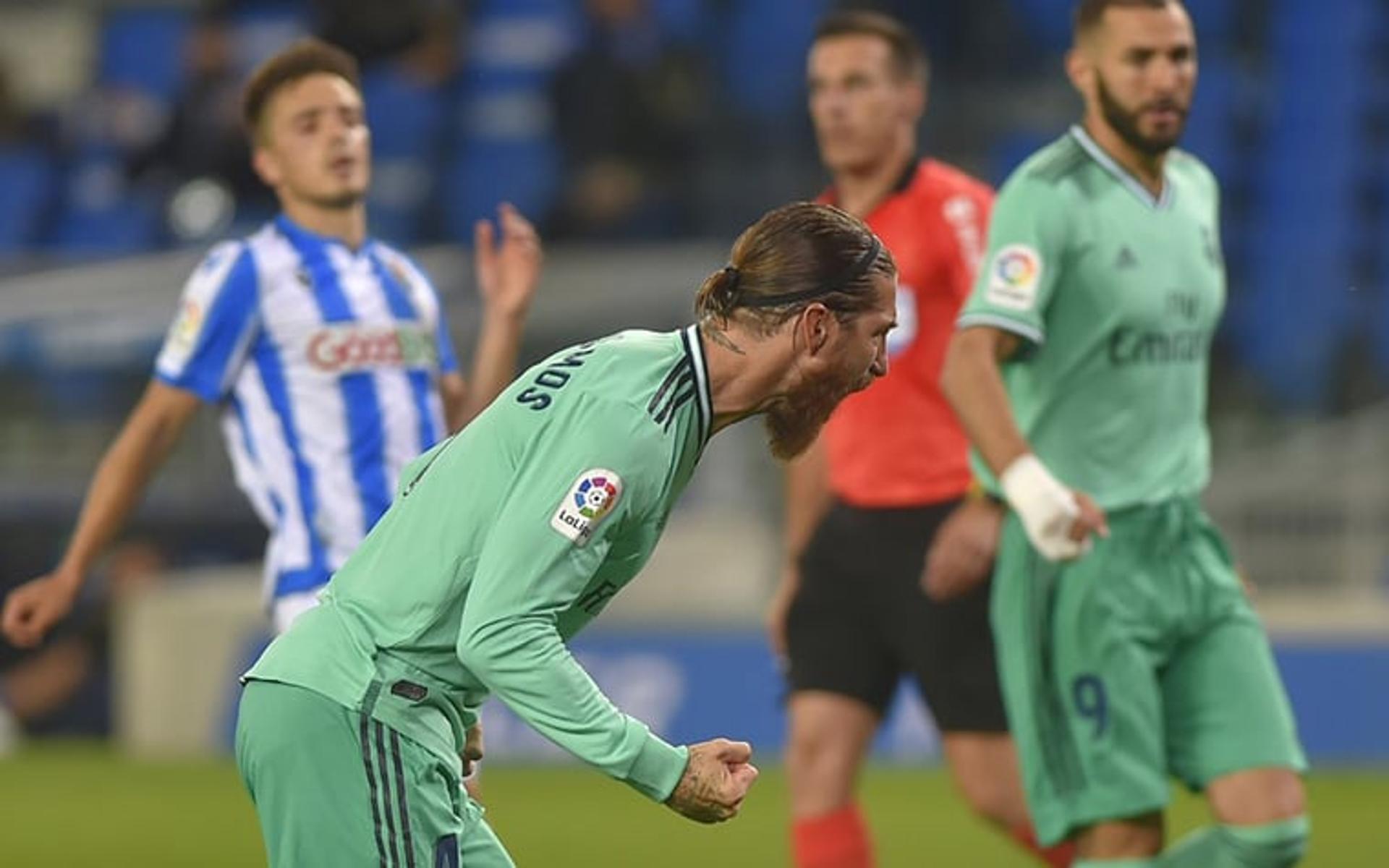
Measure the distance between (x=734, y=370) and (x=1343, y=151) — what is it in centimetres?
1322

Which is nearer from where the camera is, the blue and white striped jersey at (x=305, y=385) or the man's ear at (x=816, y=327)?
the man's ear at (x=816, y=327)

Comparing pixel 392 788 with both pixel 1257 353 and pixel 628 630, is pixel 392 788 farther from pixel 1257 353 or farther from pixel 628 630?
pixel 1257 353

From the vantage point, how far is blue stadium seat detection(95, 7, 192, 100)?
1867cm

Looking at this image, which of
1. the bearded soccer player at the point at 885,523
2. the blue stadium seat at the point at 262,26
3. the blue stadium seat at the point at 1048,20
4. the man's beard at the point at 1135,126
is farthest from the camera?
the blue stadium seat at the point at 262,26

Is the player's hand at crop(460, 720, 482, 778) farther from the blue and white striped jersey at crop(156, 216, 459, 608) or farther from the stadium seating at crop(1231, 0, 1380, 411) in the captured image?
the stadium seating at crop(1231, 0, 1380, 411)

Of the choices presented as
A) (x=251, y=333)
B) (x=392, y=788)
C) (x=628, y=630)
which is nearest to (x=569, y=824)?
(x=628, y=630)

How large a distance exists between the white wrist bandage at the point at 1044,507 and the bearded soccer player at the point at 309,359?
3.98 ft

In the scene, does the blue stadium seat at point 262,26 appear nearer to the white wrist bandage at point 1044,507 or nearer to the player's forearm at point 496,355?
the player's forearm at point 496,355

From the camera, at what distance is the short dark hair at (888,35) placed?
25.8 feet

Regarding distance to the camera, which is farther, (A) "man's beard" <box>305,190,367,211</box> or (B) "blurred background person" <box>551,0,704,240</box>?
(B) "blurred background person" <box>551,0,704,240</box>

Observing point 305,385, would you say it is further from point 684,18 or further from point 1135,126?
point 684,18

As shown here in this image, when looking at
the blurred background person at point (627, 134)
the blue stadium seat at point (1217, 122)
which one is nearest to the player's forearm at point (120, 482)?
the blurred background person at point (627, 134)

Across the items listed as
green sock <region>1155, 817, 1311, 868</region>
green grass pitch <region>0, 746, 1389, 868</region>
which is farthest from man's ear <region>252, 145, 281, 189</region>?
green grass pitch <region>0, 746, 1389, 868</region>

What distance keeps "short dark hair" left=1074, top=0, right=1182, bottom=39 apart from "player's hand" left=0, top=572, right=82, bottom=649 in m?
2.57
